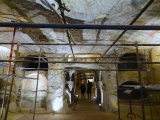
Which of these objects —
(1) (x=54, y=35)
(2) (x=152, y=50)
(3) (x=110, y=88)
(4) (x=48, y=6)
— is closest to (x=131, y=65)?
(2) (x=152, y=50)

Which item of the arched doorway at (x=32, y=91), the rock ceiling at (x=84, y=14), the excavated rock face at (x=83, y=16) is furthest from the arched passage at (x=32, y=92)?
the rock ceiling at (x=84, y=14)

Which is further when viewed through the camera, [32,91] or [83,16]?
[32,91]

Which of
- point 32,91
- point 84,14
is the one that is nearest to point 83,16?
point 84,14

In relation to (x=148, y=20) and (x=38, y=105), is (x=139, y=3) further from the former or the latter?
(x=38, y=105)

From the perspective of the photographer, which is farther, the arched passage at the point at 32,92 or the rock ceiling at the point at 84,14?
the arched passage at the point at 32,92

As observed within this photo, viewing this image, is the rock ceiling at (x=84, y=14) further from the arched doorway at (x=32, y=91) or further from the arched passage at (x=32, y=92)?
the arched passage at (x=32, y=92)

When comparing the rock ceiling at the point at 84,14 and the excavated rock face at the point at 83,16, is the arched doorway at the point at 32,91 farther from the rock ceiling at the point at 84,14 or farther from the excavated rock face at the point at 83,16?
the rock ceiling at the point at 84,14

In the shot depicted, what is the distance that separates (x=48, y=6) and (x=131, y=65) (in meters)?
5.67

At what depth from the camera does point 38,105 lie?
649 cm

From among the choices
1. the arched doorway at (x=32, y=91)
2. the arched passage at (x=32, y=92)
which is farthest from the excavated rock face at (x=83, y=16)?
the arched passage at (x=32, y=92)

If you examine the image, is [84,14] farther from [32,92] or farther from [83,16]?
[32,92]

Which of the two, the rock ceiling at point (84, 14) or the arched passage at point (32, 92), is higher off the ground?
the rock ceiling at point (84, 14)

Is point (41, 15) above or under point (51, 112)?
above

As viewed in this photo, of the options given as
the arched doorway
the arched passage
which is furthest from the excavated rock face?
the arched passage
